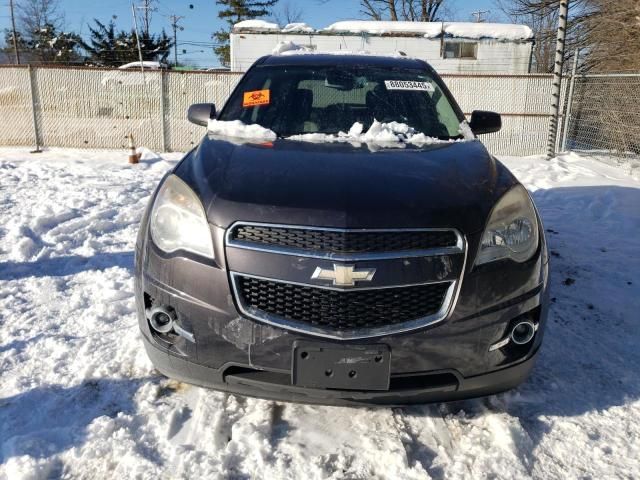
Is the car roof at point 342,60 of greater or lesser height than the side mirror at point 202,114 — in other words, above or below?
above

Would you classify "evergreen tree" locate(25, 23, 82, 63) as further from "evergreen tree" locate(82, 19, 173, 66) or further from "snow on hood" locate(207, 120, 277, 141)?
"snow on hood" locate(207, 120, 277, 141)

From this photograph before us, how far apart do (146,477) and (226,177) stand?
1.25 m

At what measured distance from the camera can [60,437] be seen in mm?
2230

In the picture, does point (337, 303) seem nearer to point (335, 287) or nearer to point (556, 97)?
point (335, 287)

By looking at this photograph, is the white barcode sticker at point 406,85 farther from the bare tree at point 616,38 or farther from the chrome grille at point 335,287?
the bare tree at point 616,38

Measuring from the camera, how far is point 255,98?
3.57 m

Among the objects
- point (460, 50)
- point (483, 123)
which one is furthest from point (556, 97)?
point (483, 123)

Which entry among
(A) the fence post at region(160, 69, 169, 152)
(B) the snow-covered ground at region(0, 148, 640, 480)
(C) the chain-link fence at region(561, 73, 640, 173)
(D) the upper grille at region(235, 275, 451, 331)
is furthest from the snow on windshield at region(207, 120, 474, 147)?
(A) the fence post at region(160, 69, 169, 152)

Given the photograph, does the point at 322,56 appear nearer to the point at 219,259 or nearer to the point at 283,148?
the point at 283,148

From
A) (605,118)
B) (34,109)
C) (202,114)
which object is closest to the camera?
(202,114)

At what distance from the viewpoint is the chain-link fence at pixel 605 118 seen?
9312mm

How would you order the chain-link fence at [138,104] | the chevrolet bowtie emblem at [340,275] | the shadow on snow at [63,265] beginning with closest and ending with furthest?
1. the chevrolet bowtie emblem at [340,275]
2. the shadow on snow at [63,265]
3. the chain-link fence at [138,104]

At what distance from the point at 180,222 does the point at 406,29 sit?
16948mm

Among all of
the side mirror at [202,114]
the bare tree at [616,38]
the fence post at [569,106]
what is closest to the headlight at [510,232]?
the side mirror at [202,114]
